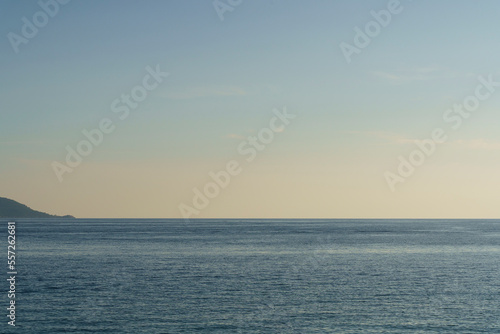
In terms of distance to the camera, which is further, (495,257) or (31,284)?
(495,257)

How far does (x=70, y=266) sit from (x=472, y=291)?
6716cm

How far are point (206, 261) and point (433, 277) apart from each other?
4420 centimetres

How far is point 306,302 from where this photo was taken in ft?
210

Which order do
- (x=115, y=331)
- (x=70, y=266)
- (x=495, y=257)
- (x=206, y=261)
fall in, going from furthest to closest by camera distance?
(x=495, y=257) → (x=206, y=261) → (x=70, y=266) → (x=115, y=331)

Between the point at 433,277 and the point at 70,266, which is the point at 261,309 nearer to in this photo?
the point at 433,277

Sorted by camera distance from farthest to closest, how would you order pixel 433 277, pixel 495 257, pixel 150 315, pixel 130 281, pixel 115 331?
pixel 495 257 < pixel 433 277 < pixel 130 281 < pixel 150 315 < pixel 115 331

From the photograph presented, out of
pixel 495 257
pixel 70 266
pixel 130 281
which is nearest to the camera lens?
pixel 130 281

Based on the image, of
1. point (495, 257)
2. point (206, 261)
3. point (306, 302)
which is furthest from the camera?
point (495, 257)

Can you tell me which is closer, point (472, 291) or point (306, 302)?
point (306, 302)

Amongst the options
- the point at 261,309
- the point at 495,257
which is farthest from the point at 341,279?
the point at 495,257

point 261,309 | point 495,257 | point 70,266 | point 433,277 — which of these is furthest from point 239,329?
point 495,257

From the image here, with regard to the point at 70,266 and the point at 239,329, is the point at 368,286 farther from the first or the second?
the point at 70,266

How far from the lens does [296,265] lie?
102 metres

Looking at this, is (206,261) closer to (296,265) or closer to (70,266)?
(296,265)
